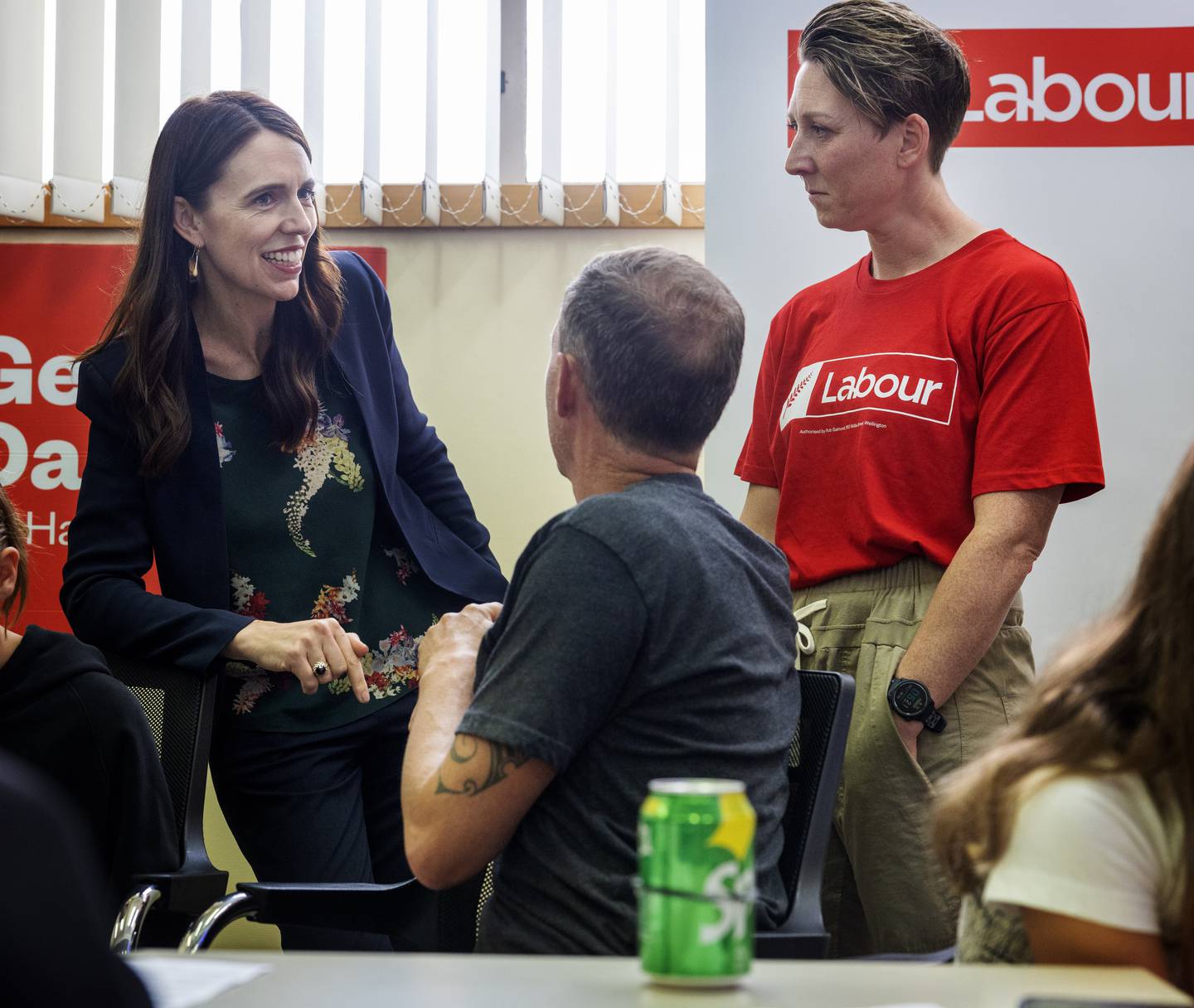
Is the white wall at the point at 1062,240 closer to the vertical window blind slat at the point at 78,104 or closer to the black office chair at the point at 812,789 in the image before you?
the black office chair at the point at 812,789

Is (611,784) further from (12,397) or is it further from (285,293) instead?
(12,397)

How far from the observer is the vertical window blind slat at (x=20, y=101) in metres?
3.02

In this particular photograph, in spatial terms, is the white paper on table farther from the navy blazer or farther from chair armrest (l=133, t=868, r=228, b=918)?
the navy blazer

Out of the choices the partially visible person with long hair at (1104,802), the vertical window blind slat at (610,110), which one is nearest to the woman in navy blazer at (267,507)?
the vertical window blind slat at (610,110)

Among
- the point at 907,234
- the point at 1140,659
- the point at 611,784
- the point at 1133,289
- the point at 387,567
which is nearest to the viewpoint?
the point at 1140,659

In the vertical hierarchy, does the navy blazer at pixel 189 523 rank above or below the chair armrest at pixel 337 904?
above

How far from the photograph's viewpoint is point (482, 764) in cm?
122

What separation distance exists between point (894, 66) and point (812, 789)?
1035 millimetres

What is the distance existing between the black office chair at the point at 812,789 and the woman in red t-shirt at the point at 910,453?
0.33 meters

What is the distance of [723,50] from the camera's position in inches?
97.2

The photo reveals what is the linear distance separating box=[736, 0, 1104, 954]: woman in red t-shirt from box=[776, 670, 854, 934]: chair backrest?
330mm

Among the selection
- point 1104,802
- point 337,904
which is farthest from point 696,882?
point 337,904

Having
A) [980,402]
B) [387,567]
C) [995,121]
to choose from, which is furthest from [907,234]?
[387,567]

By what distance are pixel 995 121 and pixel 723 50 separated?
1.64ft
